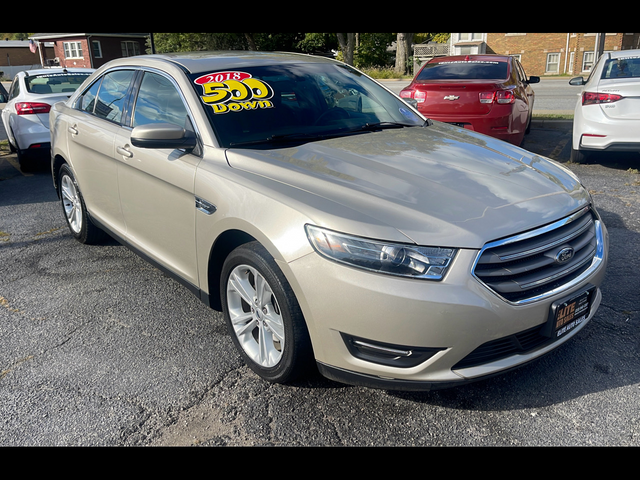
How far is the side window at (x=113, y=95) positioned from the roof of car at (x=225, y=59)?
217 millimetres

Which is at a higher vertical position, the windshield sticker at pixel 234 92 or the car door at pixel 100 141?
the windshield sticker at pixel 234 92

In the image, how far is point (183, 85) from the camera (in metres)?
3.55

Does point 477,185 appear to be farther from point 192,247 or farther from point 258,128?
point 192,247

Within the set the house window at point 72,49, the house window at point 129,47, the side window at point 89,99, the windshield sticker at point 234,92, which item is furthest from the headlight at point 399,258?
the house window at point 129,47

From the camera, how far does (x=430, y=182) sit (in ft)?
9.36

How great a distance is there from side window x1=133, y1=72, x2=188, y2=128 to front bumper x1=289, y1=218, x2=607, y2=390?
5.23 feet

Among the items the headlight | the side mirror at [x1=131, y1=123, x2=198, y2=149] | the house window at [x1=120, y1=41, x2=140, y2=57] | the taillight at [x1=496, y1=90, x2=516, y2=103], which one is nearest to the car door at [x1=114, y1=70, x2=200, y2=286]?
the side mirror at [x1=131, y1=123, x2=198, y2=149]

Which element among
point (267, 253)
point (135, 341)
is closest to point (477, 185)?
point (267, 253)

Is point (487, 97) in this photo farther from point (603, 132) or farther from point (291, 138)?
point (291, 138)

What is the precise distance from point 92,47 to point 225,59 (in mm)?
51536

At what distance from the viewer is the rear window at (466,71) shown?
881 cm

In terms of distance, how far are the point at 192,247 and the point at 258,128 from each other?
0.84 meters

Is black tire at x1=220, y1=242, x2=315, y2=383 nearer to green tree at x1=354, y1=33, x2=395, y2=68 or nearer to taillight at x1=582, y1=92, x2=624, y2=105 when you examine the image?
taillight at x1=582, y1=92, x2=624, y2=105

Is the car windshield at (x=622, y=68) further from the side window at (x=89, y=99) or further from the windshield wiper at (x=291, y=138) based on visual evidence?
the side window at (x=89, y=99)
